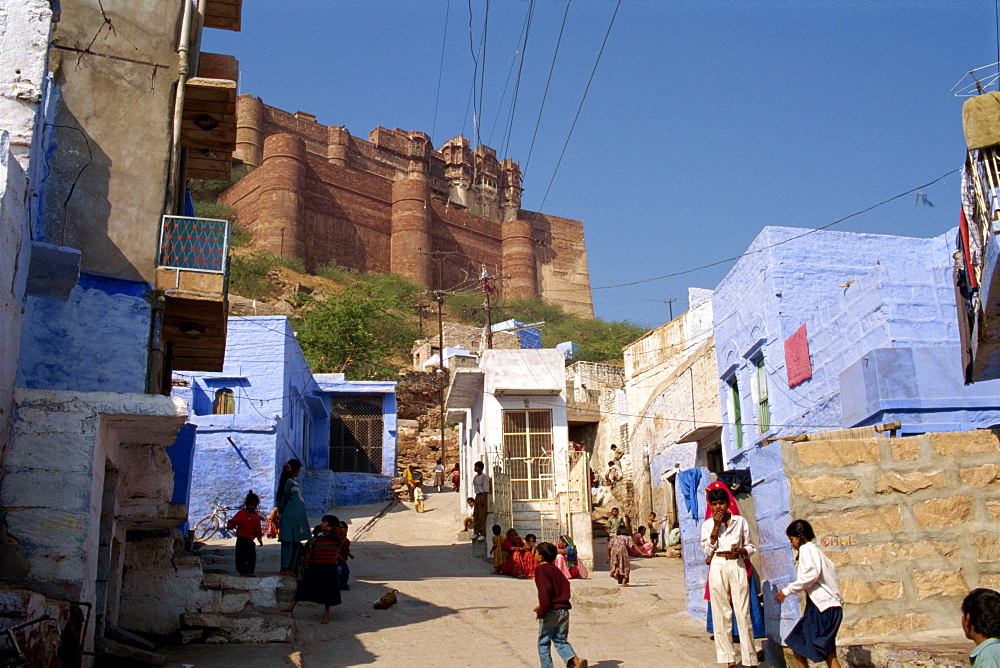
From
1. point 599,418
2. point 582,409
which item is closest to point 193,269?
point 582,409

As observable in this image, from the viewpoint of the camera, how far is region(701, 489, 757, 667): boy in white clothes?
19.1 feet

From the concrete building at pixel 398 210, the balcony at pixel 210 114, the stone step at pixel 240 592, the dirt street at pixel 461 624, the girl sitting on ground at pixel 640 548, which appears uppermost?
the concrete building at pixel 398 210

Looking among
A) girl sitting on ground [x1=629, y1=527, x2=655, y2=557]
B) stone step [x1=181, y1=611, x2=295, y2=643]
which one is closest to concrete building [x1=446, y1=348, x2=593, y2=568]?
girl sitting on ground [x1=629, y1=527, x2=655, y2=557]

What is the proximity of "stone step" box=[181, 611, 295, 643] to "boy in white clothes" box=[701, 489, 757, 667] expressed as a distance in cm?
362

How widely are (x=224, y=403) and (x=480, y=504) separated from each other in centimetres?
654

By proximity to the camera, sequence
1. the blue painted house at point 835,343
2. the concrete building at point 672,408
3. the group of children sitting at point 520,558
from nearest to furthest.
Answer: the blue painted house at point 835,343 → the group of children sitting at point 520,558 → the concrete building at point 672,408

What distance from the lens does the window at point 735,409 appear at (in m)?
14.6

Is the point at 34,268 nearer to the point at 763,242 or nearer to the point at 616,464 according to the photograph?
the point at 763,242

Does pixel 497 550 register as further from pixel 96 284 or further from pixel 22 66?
pixel 22 66

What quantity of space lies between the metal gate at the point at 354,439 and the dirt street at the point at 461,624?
33.6ft

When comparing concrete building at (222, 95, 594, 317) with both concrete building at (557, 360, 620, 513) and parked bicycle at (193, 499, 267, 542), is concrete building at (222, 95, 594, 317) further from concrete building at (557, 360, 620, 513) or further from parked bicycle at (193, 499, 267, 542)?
parked bicycle at (193, 499, 267, 542)

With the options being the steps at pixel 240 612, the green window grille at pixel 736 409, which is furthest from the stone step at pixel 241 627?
the green window grille at pixel 736 409

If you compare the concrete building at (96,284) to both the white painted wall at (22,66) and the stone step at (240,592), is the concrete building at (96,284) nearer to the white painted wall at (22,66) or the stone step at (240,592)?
the white painted wall at (22,66)

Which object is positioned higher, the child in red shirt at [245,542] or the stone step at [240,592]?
the child in red shirt at [245,542]
